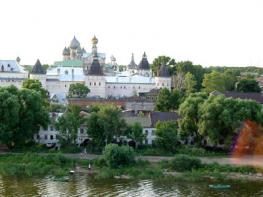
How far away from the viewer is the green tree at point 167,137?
42.3 metres

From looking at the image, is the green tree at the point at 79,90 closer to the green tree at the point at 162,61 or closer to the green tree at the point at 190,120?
the green tree at the point at 162,61

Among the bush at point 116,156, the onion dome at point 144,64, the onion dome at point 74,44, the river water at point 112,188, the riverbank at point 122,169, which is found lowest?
the river water at point 112,188

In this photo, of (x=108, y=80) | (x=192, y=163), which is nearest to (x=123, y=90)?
(x=108, y=80)

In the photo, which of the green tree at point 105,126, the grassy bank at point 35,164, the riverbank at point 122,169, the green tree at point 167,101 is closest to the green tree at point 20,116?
the grassy bank at point 35,164

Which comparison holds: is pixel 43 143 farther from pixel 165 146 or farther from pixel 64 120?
pixel 165 146

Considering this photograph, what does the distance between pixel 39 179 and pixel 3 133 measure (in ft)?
23.4

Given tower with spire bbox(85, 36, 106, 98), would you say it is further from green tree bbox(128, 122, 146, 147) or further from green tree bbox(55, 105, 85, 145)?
green tree bbox(128, 122, 146, 147)

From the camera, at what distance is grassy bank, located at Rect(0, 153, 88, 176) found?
36.4m

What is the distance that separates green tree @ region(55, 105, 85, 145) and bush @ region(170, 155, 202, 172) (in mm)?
8997

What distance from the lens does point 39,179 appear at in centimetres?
3500

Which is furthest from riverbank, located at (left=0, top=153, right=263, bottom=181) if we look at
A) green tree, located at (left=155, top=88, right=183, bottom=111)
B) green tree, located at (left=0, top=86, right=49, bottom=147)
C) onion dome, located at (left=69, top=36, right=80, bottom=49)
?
onion dome, located at (left=69, top=36, right=80, bottom=49)

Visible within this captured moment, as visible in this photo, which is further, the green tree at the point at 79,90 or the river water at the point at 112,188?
the green tree at the point at 79,90

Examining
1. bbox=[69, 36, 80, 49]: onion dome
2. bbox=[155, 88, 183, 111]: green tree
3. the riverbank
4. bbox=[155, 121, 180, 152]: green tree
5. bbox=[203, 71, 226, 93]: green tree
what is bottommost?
the riverbank

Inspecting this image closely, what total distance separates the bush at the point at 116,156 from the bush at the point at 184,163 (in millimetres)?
2877
